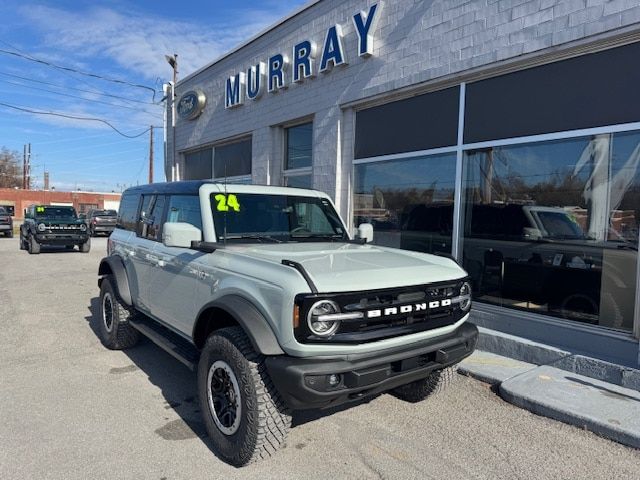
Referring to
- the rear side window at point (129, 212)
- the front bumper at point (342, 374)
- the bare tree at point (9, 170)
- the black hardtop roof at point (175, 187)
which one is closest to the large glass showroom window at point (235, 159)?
the rear side window at point (129, 212)

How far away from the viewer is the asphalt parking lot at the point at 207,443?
299cm

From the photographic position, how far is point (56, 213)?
17734 millimetres

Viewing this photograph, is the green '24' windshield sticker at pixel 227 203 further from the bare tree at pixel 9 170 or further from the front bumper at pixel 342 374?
the bare tree at pixel 9 170

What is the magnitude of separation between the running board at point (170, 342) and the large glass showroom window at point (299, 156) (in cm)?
507

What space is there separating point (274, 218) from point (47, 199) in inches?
2670

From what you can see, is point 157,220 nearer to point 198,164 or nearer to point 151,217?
point 151,217

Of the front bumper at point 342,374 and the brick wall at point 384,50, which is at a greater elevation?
the brick wall at point 384,50

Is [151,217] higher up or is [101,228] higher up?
[151,217]

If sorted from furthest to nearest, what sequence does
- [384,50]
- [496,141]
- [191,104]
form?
[191,104] < [384,50] < [496,141]

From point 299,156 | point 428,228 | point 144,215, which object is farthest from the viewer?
point 299,156

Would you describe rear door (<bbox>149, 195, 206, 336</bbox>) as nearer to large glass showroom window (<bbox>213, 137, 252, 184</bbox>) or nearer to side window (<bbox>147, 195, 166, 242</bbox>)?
side window (<bbox>147, 195, 166, 242</bbox>)

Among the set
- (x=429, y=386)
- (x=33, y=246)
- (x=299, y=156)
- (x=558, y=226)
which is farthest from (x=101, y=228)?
(x=429, y=386)

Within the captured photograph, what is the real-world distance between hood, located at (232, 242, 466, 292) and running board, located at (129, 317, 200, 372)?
101 cm

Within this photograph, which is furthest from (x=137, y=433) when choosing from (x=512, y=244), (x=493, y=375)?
(x=512, y=244)
